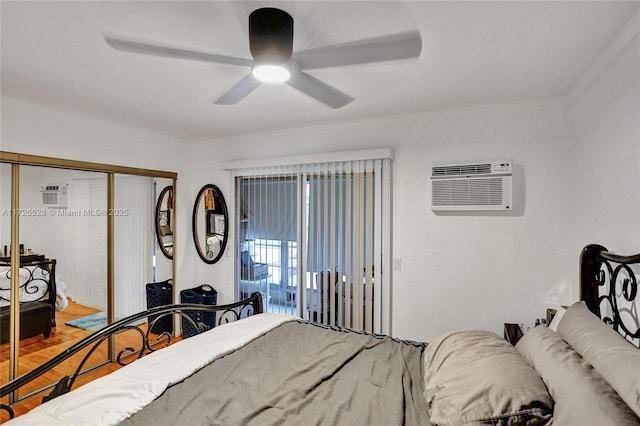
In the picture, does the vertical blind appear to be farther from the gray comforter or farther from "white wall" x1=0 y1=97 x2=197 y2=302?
the gray comforter

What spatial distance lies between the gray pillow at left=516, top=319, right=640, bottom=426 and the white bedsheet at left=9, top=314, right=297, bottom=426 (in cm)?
142

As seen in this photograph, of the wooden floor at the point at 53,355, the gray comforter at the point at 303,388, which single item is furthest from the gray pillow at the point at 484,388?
the wooden floor at the point at 53,355

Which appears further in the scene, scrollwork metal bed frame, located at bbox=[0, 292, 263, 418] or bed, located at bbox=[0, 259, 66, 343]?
bed, located at bbox=[0, 259, 66, 343]

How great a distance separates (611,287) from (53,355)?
159 inches

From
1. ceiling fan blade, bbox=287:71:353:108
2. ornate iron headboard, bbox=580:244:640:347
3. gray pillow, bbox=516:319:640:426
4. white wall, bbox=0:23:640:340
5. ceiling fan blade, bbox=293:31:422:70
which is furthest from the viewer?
white wall, bbox=0:23:640:340

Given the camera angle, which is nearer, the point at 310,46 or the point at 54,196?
the point at 310,46

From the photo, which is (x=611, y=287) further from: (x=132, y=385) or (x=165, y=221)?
(x=165, y=221)

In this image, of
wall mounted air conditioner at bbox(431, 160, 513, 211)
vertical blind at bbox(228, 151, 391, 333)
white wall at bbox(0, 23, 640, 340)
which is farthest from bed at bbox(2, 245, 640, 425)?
vertical blind at bbox(228, 151, 391, 333)

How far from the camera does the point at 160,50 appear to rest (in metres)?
1.56

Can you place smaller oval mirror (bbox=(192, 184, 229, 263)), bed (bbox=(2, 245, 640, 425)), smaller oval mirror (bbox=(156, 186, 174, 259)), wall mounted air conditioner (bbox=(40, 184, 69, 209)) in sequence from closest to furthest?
bed (bbox=(2, 245, 640, 425)) → wall mounted air conditioner (bbox=(40, 184, 69, 209)) → smaller oval mirror (bbox=(156, 186, 174, 259)) → smaller oval mirror (bbox=(192, 184, 229, 263))

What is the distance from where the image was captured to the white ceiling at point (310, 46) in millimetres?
1401

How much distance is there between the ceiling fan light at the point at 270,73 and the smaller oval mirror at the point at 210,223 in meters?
2.53

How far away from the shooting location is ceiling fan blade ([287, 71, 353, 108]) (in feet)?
5.92

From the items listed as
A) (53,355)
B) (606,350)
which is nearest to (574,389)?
(606,350)
